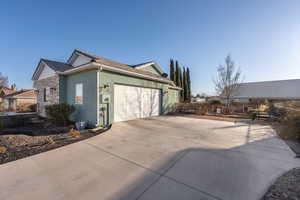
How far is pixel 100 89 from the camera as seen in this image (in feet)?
21.5

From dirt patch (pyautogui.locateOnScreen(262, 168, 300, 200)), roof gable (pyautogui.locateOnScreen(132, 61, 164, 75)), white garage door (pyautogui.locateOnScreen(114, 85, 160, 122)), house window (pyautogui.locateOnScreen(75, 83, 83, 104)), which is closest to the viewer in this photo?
dirt patch (pyautogui.locateOnScreen(262, 168, 300, 200))

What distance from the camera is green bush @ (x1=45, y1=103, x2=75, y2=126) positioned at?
280 inches

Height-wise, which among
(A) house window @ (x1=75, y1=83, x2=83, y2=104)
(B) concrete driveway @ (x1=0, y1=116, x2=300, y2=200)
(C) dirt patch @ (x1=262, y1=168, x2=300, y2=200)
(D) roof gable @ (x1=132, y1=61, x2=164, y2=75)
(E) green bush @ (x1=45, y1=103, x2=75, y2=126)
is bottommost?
(B) concrete driveway @ (x1=0, y1=116, x2=300, y2=200)

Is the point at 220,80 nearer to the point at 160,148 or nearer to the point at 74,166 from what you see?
the point at 160,148

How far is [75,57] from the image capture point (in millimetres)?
9383

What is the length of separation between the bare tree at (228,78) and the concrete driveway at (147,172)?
13938mm

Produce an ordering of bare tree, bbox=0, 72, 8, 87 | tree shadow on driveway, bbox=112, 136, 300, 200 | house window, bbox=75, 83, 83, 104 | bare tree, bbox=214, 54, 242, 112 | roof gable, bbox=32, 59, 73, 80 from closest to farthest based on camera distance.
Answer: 1. tree shadow on driveway, bbox=112, 136, 300, 200
2. house window, bbox=75, 83, 83, 104
3. roof gable, bbox=32, 59, 73, 80
4. bare tree, bbox=214, 54, 242, 112
5. bare tree, bbox=0, 72, 8, 87

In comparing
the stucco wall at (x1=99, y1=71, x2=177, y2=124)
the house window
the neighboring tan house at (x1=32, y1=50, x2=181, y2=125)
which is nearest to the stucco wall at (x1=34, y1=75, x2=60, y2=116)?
the neighboring tan house at (x1=32, y1=50, x2=181, y2=125)

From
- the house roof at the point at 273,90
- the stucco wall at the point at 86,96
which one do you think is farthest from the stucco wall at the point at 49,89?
the house roof at the point at 273,90

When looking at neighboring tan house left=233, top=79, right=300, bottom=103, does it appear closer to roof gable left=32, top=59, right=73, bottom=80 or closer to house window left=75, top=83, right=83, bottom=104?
house window left=75, top=83, right=83, bottom=104

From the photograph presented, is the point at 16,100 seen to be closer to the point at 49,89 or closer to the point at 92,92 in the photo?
the point at 49,89

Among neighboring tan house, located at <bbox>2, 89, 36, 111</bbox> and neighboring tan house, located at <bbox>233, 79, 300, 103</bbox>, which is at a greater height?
neighboring tan house, located at <bbox>233, 79, 300, 103</bbox>

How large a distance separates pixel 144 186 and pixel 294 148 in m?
5.04

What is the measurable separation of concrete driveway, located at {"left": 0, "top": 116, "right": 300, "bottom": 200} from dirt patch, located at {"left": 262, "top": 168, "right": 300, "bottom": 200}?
0.34 feet
